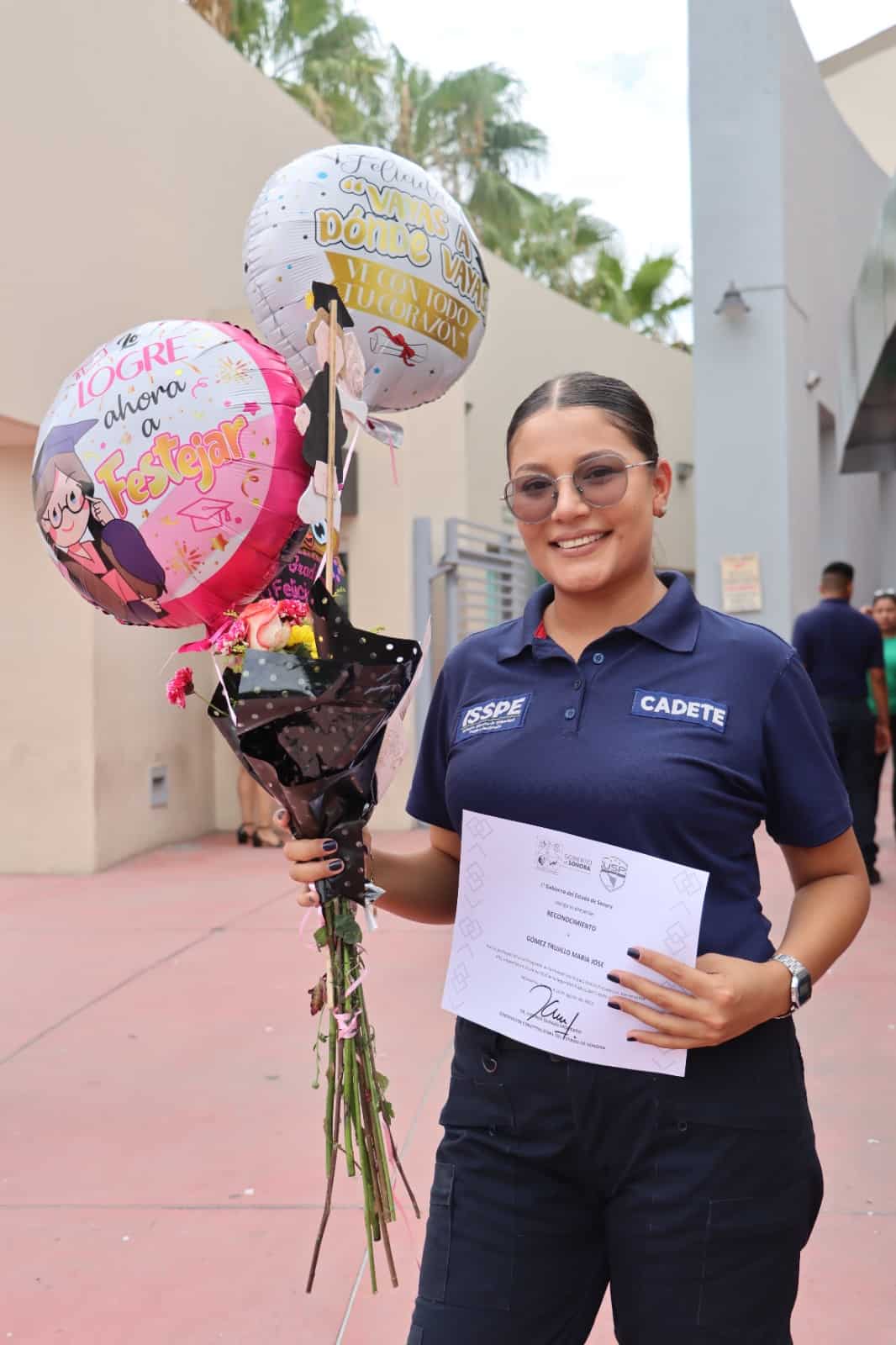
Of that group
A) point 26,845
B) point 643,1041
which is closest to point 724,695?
point 643,1041

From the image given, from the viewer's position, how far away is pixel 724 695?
1562mm

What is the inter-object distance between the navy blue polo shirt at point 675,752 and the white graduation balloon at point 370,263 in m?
1.27

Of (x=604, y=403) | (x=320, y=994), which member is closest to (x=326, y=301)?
(x=604, y=403)

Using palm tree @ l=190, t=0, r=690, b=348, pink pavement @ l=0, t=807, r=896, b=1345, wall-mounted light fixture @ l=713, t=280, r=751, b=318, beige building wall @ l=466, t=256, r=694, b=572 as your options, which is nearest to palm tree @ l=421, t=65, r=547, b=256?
palm tree @ l=190, t=0, r=690, b=348

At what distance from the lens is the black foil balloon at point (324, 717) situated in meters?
1.56

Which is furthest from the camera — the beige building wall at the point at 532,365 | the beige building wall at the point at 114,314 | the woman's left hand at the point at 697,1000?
the beige building wall at the point at 532,365

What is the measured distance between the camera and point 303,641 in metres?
1.62

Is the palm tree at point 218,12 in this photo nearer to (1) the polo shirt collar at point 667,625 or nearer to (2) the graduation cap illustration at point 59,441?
(2) the graduation cap illustration at point 59,441

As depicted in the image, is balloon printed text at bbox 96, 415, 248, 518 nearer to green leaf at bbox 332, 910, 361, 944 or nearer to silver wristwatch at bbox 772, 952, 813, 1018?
green leaf at bbox 332, 910, 361, 944

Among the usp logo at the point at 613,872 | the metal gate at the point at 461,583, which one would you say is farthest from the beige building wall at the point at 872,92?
the usp logo at the point at 613,872

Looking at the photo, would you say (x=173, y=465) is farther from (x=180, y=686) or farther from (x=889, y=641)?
(x=889, y=641)

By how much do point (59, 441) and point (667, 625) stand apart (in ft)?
3.29

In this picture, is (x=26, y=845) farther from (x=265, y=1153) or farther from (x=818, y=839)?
(x=818, y=839)

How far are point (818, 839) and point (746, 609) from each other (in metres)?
10.0
